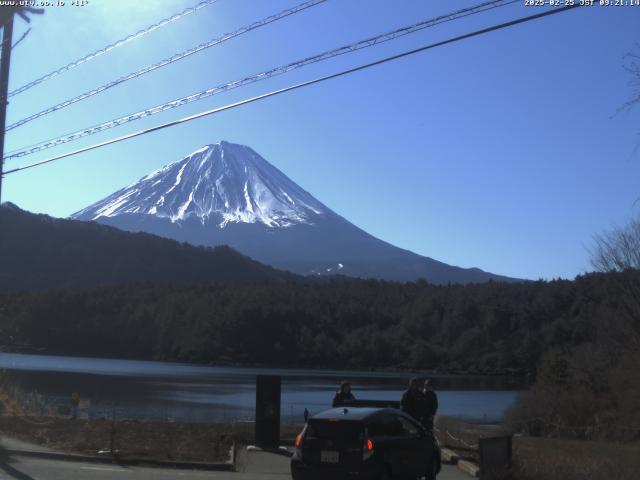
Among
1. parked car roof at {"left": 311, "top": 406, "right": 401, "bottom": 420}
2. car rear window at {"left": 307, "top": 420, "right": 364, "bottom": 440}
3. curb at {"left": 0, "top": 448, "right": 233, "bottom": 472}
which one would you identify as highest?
parked car roof at {"left": 311, "top": 406, "right": 401, "bottom": 420}

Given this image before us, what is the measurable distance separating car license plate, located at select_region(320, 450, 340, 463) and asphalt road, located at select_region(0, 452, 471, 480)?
235 cm

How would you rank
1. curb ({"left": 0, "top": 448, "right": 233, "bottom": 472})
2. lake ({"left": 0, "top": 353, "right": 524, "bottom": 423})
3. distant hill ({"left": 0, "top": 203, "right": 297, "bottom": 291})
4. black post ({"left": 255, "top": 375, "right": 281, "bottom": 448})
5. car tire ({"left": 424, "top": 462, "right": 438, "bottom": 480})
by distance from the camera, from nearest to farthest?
1. car tire ({"left": 424, "top": 462, "right": 438, "bottom": 480})
2. curb ({"left": 0, "top": 448, "right": 233, "bottom": 472})
3. black post ({"left": 255, "top": 375, "right": 281, "bottom": 448})
4. lake ({"left": 0, "top": 353, "right": 524, "bottom": 423})
5. distant hill ({"left": 0, "top": 203, "right": 297, "bottom": 291})

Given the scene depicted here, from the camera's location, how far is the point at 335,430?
11.8 meters

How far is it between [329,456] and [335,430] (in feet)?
1.23

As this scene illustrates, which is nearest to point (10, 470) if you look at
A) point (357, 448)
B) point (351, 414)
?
point (351, 414)

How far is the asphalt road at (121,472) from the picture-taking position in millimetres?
13195

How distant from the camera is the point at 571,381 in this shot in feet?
141

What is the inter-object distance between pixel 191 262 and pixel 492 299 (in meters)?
76.7

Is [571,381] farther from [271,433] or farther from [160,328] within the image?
[160,328]

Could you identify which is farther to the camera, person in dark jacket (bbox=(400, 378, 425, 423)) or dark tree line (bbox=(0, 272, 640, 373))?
dark tree line (bbox=(0, 272, 640, 373))

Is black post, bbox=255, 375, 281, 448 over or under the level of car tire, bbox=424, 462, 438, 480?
over

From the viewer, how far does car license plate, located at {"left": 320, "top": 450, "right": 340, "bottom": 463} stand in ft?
38.2

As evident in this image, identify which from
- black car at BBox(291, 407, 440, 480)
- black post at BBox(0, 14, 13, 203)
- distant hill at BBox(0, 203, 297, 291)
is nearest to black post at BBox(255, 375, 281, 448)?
black car at BBox(291, 407, 440, 480)

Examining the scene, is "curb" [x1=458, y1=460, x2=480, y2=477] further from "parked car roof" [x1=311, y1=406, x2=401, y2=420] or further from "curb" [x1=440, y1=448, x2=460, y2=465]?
"parked car roof" [x1=311, y1=406, x2=401, y2=420]
